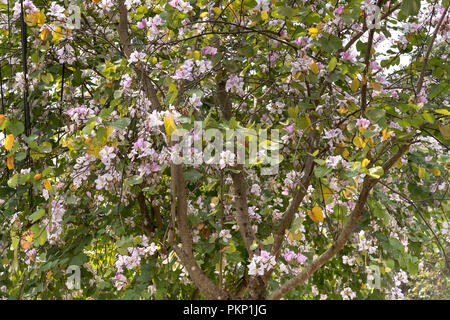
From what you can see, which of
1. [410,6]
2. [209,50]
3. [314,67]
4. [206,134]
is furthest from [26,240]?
[410,6]

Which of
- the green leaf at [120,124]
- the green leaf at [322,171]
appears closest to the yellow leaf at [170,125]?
the green leaf at [120,124]

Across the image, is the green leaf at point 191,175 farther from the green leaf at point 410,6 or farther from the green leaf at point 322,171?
the green leaf at point 410,6

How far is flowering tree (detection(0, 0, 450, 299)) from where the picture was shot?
200cm

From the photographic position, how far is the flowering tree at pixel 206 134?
78.6 inches

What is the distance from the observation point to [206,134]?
1.73m

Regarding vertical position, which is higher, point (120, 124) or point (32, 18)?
point (32, 18)

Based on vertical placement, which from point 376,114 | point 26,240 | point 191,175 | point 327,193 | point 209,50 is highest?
point 209,50

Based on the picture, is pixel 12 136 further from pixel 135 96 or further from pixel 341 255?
pixel 341 255

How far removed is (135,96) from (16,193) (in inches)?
39.5

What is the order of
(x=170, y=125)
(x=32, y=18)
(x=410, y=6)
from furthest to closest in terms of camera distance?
(x=32, y=18) → (x=170, y=125) → (x=410, y=6)

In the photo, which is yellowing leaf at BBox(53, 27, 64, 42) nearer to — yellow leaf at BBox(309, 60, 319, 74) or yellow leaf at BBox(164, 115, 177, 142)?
yellow leaf at BBox(164, 115, 177, 142)

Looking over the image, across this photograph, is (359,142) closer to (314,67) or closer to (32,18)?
(314,67)

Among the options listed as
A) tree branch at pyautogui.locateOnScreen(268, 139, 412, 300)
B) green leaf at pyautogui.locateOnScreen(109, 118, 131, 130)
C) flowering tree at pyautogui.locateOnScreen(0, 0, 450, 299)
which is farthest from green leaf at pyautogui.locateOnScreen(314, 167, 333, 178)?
green leaf at pyautogui.locateOnScreen(109, 118, 131, 130)

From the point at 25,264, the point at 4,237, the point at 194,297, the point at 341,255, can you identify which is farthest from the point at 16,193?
the point at 341,255
